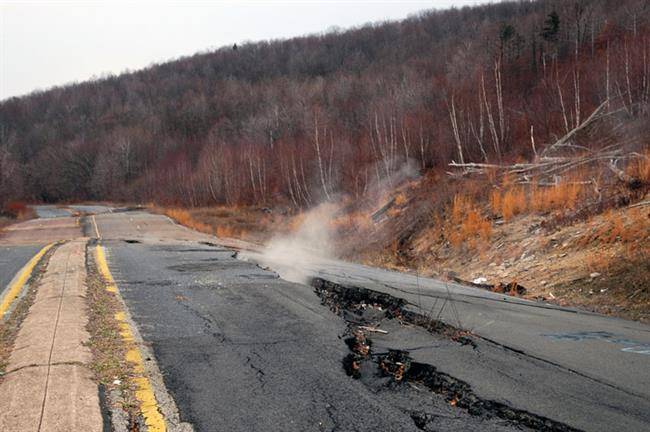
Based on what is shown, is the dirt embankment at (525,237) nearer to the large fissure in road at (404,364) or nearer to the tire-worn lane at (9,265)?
the large fissure in road at (404,364)

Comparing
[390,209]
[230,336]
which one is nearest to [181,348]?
[230,336]

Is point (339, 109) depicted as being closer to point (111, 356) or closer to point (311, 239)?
point (311, 239)

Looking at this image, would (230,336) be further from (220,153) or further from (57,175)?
(57,175)

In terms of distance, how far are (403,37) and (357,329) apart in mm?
116882

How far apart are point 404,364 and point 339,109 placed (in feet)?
219

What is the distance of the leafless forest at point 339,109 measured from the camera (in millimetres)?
29844

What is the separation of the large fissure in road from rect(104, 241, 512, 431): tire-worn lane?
107 millimetres

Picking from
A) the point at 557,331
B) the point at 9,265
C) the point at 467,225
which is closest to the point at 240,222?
the point at 467,225

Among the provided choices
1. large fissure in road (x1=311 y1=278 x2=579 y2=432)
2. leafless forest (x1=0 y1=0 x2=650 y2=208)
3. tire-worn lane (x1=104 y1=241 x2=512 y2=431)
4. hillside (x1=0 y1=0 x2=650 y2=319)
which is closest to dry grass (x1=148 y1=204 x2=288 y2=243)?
hillside (x1=0 y1=0 x2=650 y2=319)

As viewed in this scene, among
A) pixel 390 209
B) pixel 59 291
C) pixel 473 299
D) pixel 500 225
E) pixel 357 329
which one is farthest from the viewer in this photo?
pixel 390 209

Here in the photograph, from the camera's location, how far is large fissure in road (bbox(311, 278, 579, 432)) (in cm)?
346

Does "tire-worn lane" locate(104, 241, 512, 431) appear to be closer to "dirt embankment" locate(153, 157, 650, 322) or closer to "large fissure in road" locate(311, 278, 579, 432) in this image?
"large fissure in road" locate(311, 278, 579, 432)

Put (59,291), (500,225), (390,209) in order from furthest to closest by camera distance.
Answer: (390,209) < (500,225) < (59,291)

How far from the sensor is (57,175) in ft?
356
